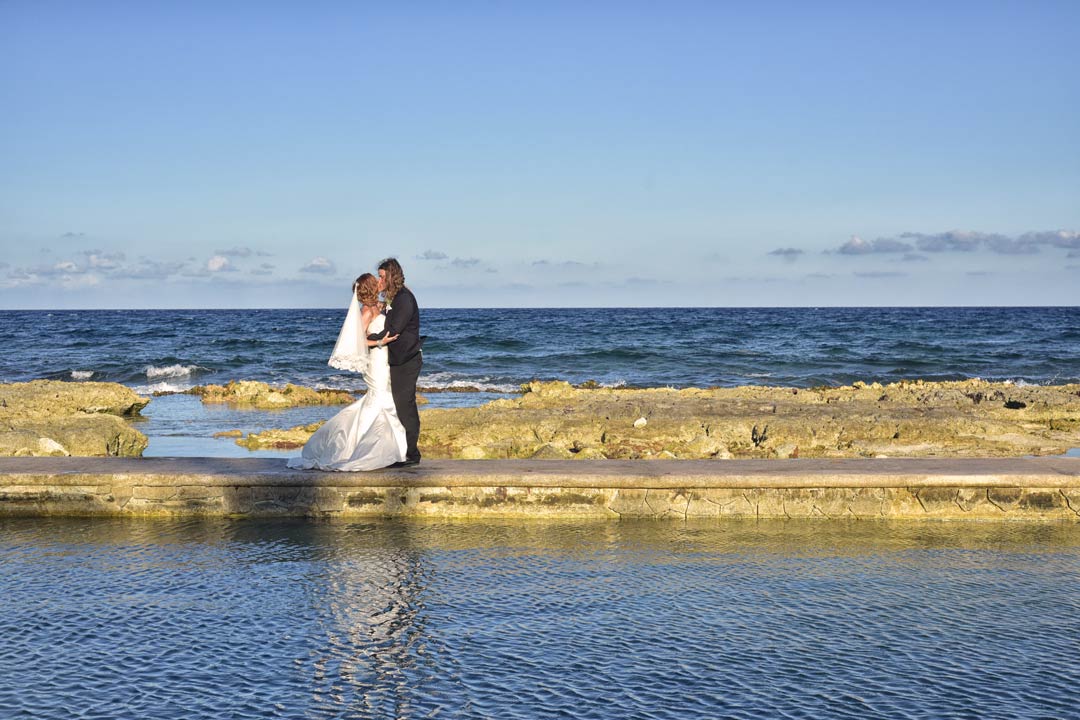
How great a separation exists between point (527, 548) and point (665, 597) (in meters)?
1.60

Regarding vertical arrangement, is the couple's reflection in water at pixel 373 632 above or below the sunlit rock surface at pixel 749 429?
below

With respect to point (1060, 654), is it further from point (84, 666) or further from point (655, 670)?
point (84, 666)

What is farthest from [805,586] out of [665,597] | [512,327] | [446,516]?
[512,327]

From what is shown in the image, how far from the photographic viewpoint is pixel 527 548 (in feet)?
25.1

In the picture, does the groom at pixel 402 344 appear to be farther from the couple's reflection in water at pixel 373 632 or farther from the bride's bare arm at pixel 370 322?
the couple's reflection in water at pixel 373 632

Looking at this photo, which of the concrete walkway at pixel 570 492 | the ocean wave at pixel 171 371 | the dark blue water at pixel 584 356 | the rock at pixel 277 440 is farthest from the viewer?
the ocean wave at pixel 171 371

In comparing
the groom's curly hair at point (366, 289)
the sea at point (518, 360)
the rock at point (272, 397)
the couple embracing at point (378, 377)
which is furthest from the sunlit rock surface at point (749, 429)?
the rock at point (272, 397)

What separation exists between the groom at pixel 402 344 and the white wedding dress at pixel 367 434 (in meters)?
0.08

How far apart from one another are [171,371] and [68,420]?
67.2 feet

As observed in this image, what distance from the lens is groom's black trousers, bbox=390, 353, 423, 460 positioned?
31.0 ft

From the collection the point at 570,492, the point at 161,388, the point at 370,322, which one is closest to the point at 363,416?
the point at 370,322

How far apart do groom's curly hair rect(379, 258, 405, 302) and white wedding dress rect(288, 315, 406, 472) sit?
0.27 meters

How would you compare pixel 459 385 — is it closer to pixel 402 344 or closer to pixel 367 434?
pixel 402 344

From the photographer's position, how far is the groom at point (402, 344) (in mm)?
9328
